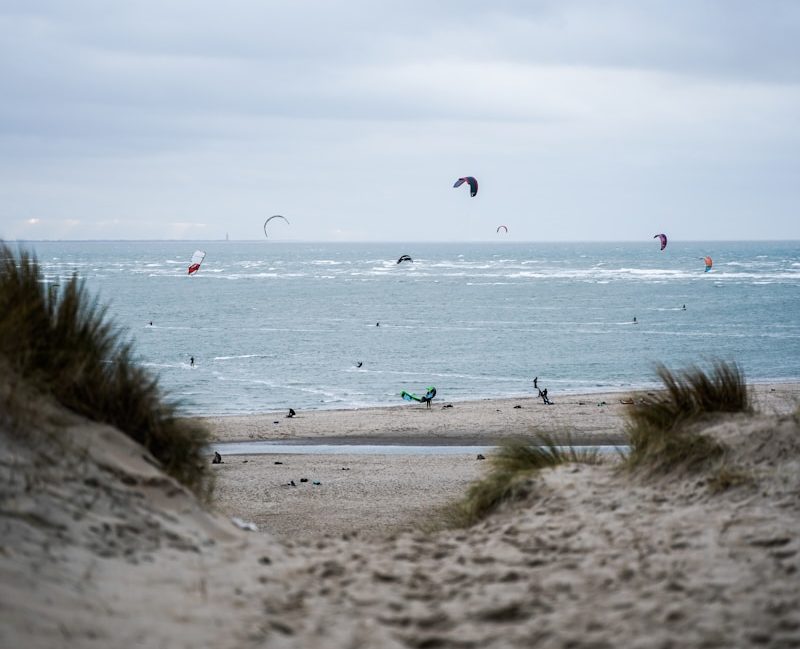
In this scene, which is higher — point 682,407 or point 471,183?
point 471,183

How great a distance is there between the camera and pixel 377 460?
18.9 metres

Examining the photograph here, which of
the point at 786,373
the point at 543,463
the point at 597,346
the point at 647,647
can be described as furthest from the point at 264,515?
the point at 597,346

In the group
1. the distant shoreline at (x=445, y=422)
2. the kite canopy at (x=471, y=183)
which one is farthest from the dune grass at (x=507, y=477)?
the kite canopy at (x=471, y=183)

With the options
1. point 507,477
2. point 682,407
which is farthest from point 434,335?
point 507,477

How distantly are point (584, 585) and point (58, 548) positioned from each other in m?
2.74

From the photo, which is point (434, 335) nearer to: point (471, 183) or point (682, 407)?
point (471, 183)

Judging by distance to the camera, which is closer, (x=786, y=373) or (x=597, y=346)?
(x=786, y=373)

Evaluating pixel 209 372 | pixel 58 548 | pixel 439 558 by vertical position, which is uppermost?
pixel 58 548

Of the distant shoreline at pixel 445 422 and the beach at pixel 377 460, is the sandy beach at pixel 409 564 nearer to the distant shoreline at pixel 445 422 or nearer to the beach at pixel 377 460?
the beach at pixel 377 460

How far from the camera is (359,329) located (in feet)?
190

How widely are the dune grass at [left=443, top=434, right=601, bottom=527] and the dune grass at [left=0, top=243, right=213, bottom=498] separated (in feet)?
7.03

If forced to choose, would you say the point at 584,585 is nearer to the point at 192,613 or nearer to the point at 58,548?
the point at 192,613

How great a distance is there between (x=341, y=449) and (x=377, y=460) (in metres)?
2.71

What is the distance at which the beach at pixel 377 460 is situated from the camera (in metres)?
12.3
